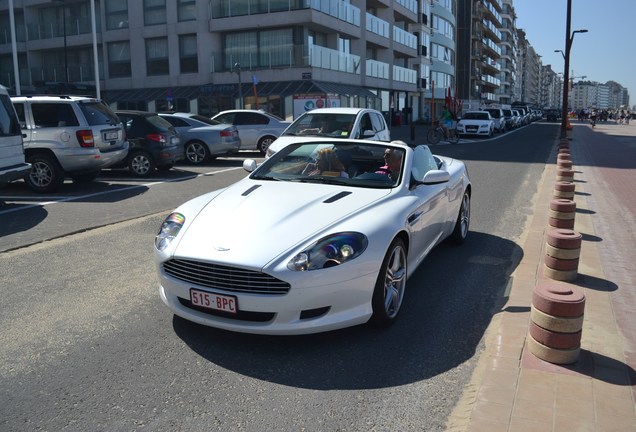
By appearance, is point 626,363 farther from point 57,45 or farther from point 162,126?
point 57,45

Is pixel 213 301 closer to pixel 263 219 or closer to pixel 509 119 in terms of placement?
pixel 263 219

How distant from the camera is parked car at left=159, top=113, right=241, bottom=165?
1689cm

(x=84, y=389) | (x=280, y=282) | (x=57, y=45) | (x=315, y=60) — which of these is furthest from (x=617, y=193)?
(x=57, y=45)

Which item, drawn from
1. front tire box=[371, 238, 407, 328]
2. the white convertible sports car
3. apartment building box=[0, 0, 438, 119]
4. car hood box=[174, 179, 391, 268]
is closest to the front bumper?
the white convertible sports car

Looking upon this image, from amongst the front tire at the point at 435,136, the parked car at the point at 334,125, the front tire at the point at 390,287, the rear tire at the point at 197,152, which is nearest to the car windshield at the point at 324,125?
the parked car at the point at 334,125

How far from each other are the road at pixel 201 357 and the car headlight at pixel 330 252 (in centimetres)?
66

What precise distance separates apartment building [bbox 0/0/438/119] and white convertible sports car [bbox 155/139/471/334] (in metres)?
24.0

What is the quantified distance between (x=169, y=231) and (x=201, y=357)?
106 centimetres

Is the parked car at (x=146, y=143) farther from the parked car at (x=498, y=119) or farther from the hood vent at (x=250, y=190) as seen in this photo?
the parked car at (x=498, y=119)

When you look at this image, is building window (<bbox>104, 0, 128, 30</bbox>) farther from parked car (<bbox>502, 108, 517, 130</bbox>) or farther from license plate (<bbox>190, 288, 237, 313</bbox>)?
license plate (<bbox>190, 288, 237, 313</bbox>)

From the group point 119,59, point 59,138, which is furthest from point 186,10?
point 59,138

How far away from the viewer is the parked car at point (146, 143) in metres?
14.0

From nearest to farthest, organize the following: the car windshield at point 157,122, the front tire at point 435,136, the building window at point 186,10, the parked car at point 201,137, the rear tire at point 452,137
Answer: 1. the car windshield at point 157,122
2. the parked car at point 201,137
3. the rear tire at point 452,137
4. the front tire at point 435,136
5. the building window at point 186,10

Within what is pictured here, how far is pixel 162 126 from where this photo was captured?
14312 millimetres
